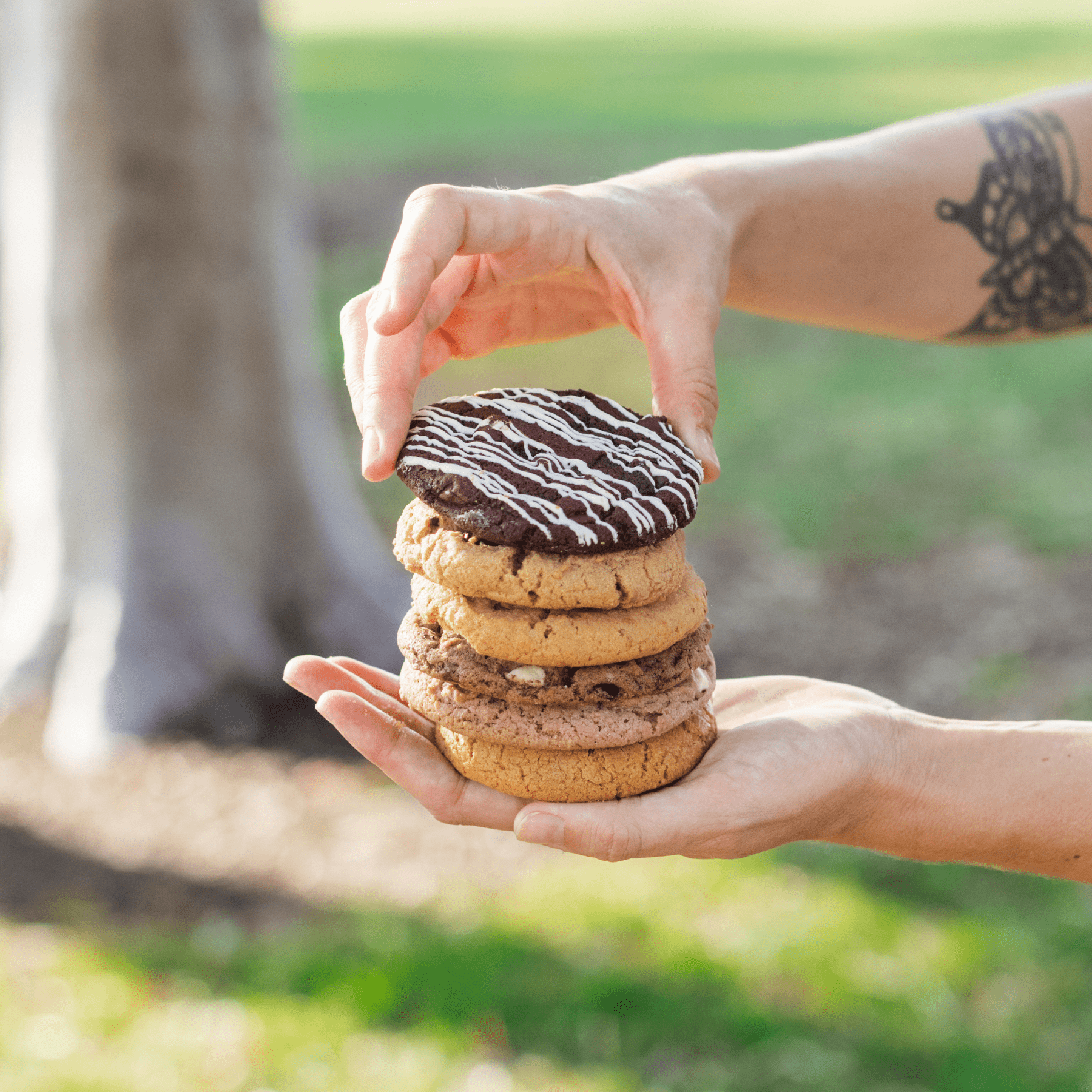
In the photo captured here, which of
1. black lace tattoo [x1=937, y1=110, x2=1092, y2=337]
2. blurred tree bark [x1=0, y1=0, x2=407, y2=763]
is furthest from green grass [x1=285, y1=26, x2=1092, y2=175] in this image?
black lace tattoo [x1=937, y1=110, x2=1092, y2=337]

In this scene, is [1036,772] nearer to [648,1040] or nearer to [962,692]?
[648,1040]

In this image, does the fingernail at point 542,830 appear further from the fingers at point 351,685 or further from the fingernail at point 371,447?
the fingernail at point 371,447

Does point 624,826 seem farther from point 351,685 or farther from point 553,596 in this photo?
point 351,685

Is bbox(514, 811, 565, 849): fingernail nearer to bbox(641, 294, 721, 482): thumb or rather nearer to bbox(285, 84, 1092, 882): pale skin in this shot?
bbox(285, 84, 1092, 882): pale skin

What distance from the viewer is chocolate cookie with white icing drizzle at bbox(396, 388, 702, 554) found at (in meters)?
2.47

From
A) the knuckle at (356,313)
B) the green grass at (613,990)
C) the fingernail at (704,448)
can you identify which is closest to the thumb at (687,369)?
the fingernail at (704,448)

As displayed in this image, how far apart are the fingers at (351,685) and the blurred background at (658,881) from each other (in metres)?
1.53

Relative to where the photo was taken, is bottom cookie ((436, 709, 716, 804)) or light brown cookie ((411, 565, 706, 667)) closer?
light brown cookie ((411, 565, 706, 667))

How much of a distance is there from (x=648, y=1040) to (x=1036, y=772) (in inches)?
71.4

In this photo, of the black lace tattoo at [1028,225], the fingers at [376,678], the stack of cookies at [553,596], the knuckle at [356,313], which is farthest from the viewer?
the black lace tattoo at [1028,225]

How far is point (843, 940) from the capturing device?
4281mm

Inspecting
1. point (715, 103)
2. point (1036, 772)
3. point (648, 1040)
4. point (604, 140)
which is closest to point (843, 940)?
point (648, 1040)

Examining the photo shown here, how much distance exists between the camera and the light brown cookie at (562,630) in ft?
8.45

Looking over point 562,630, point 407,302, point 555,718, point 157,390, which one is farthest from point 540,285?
point 157,390
